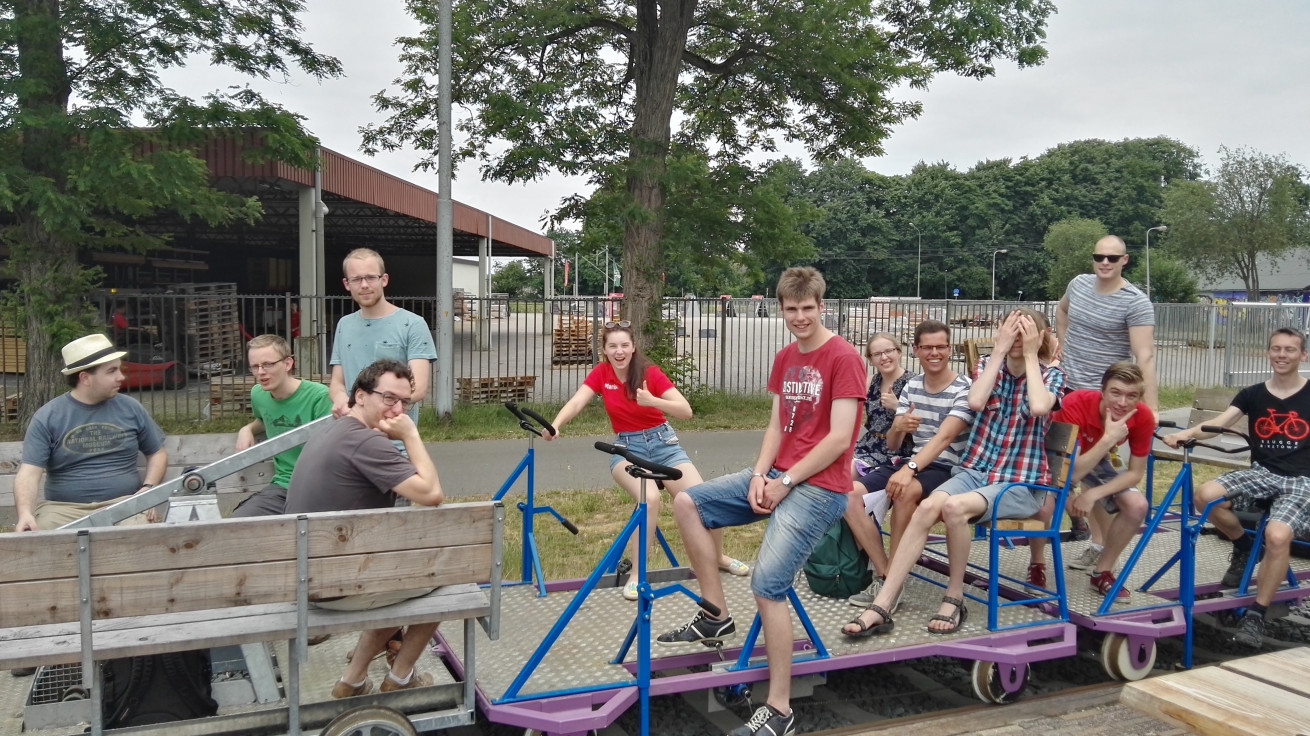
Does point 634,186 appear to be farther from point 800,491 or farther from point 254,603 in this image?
point 254,603

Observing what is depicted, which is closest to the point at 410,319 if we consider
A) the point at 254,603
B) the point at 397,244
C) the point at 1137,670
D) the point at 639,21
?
the point at 254,603

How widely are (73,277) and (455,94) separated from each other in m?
5.64

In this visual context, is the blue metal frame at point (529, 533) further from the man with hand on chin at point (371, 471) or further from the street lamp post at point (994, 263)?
the street lamp post at point (994, 263)

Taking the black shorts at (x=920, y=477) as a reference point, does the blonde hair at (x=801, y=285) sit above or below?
above

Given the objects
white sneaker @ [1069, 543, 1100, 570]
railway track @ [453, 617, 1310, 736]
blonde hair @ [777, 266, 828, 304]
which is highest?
blonde hair @ [777, 266, 828, 304]

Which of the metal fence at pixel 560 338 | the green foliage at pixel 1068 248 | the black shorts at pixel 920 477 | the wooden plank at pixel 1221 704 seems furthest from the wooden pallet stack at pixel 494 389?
the green foliage at pixel 1068 248

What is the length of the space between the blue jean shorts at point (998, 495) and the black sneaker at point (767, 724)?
1.55 meters

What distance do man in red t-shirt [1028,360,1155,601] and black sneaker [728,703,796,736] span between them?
2.32 meters

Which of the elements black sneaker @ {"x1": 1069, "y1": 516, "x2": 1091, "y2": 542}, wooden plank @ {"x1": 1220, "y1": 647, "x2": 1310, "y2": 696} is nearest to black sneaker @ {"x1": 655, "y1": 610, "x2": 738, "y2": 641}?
wooden plank @ {"x1": 1220, "y1": 647, "x2": 1310, "y2": 696}

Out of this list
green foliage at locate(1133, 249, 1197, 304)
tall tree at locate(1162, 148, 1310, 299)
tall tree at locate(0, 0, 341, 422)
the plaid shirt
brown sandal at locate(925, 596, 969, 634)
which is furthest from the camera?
green foliage at locate(1133, 249, 1197, 304)

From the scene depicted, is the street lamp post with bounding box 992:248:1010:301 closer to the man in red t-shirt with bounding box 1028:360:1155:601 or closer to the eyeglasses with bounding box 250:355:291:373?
the man in red t-shirt with bounding box 1028:360:1155:601

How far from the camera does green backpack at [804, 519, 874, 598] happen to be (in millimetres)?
5094

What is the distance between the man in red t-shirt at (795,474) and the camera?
393cm

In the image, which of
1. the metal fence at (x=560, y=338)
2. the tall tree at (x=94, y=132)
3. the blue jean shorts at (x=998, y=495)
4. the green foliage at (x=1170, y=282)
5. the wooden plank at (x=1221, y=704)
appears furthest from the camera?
the green foliage at (x=1170, y=282)
